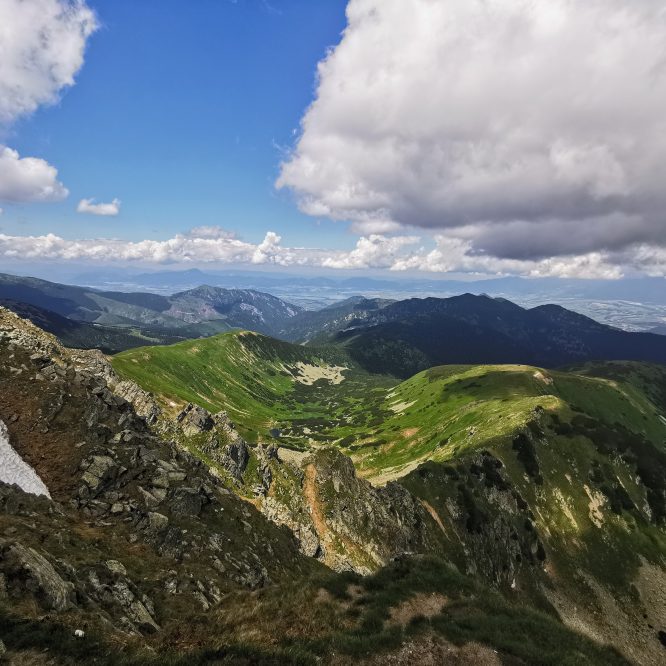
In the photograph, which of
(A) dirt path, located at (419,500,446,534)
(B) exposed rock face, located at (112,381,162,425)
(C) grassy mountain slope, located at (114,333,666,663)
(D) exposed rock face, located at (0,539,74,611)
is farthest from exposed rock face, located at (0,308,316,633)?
(B) exposed rock face, located at (112,381,162,425)

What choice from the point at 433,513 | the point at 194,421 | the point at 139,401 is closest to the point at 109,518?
the point at 194,421

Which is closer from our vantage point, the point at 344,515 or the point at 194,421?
the point at 344,515

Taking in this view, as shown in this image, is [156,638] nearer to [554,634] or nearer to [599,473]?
[554,634]

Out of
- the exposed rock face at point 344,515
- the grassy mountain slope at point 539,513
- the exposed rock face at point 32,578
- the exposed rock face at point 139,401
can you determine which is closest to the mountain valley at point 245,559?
the exposed rock face at point 32,578

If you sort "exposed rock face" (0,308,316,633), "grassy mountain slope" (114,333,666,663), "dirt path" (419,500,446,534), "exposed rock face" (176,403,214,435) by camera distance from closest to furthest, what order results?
"exposed rock face" (0,308,316,633)
"grassy mountain slope" (114,333,666,663)
"exposed rock face" (176,403,214,435)
"dirt path" (419,500,446,534)

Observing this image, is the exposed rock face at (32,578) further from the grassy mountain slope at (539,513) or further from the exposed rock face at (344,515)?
the grassy mountain slope at (539,513)

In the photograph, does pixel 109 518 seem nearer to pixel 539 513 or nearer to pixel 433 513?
pixel 433 513

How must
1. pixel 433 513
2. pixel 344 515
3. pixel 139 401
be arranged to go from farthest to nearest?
pixel 139 401 → pixel 433 513 → pixel 344 515

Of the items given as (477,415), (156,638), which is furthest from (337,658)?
(477,415)

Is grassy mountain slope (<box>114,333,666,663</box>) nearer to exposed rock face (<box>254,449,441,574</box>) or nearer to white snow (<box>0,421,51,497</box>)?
exposed rock face (<box>254,449,441,574</box>)
